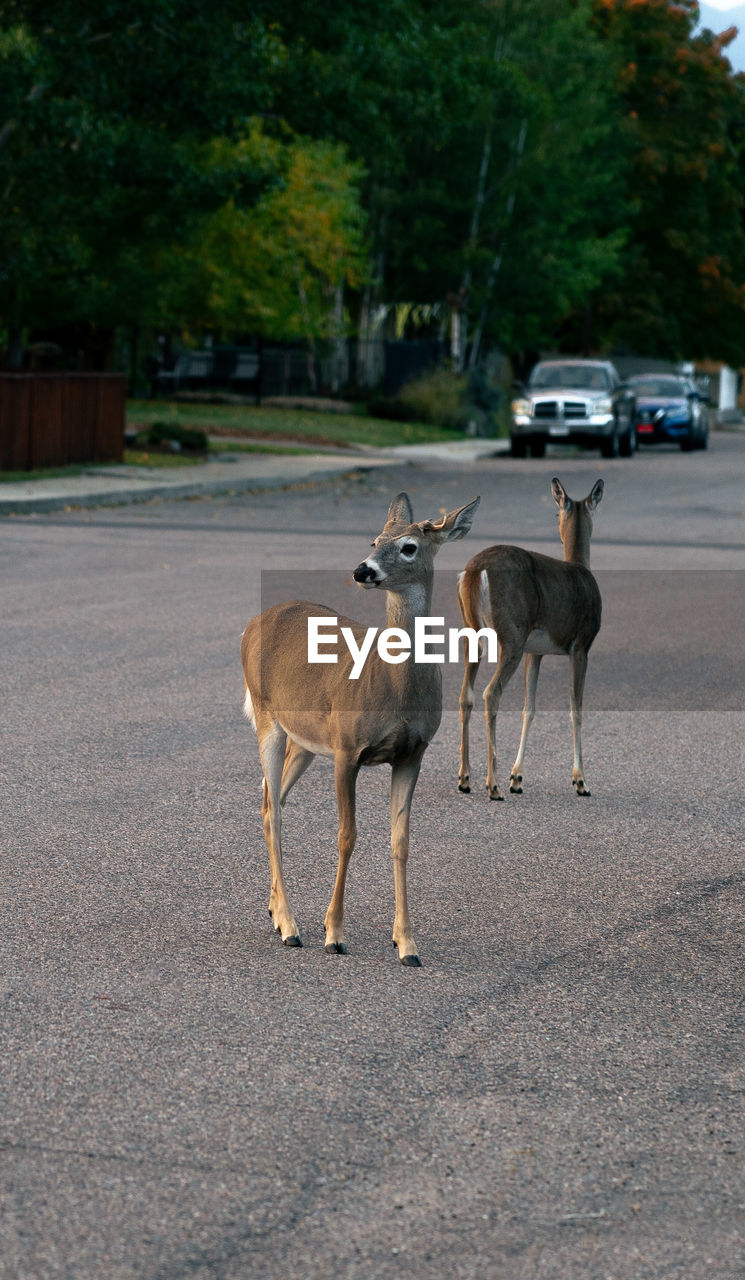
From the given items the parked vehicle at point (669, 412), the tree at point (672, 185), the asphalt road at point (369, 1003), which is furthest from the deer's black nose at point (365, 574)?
the tree at point (672, 185)

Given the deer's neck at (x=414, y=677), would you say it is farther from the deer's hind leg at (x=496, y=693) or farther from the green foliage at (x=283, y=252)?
the green foliage at (x=283, y=252)

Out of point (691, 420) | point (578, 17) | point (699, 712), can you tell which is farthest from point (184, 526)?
point (578, 17)

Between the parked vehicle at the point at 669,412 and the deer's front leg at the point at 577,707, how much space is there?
35542mm

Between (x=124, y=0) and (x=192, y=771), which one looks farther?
(x=124, y=0)

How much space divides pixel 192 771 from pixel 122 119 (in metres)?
21.1

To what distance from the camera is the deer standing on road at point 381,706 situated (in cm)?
527

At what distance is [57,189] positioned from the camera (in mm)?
27031

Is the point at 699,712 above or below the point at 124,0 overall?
below

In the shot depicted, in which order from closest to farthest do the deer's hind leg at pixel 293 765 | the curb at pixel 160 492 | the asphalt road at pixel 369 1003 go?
the asphalt road at pixel 369 1003 < the deer's hind leg at pixel 293 765 < the curb at pixel 160 492

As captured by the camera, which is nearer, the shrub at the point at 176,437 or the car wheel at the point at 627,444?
the shrub at the point at 176,437

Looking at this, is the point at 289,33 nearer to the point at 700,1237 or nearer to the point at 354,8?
the point at 354,8

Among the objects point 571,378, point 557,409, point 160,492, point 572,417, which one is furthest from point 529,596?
point 571,378

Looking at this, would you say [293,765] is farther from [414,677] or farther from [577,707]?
[577,707]

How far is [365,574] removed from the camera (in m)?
5.07
